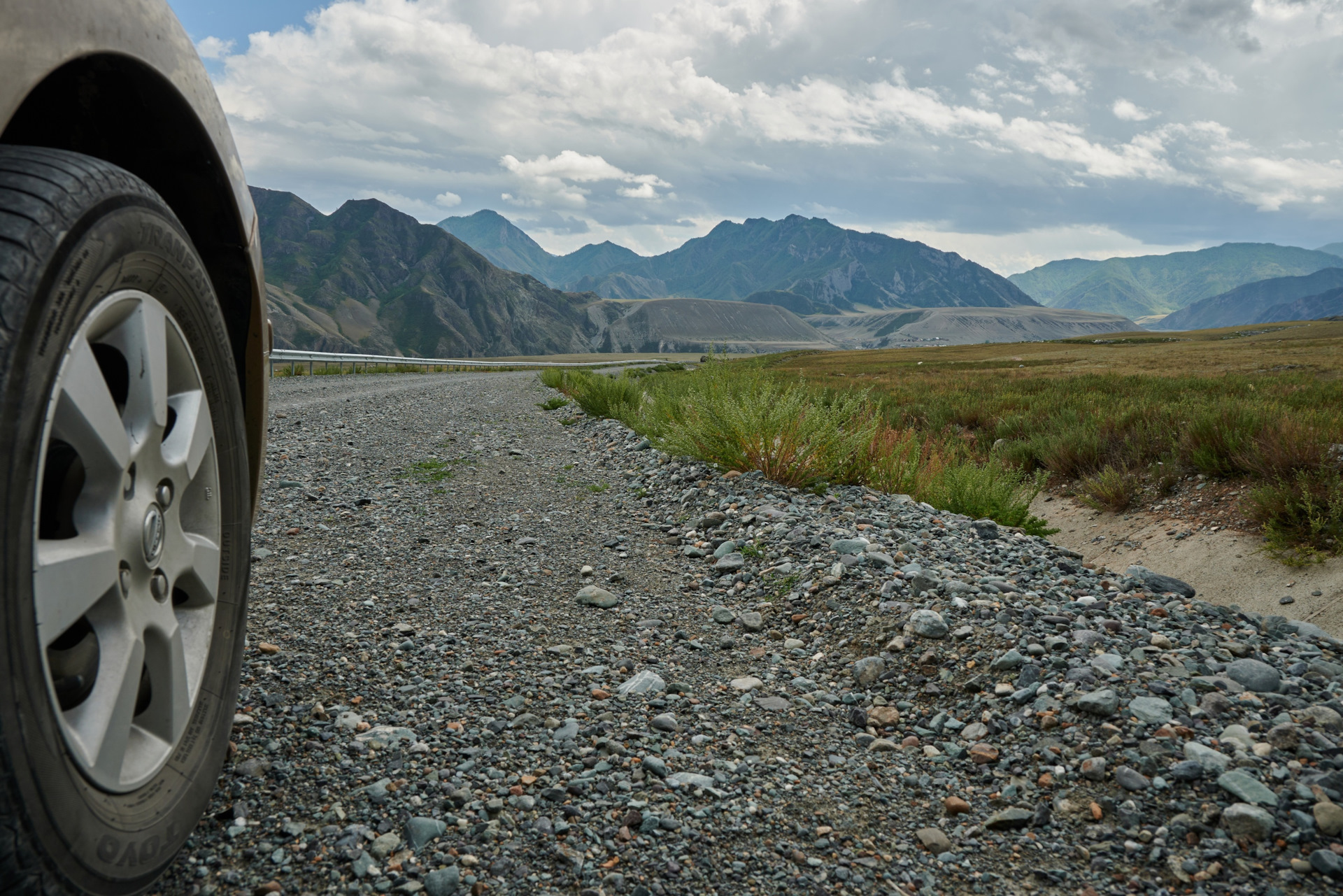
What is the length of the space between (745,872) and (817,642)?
173cm

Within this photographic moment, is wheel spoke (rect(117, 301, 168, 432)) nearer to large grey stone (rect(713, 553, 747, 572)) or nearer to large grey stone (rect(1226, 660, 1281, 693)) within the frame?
large grey stone (rect(713, 553, 747, 572))

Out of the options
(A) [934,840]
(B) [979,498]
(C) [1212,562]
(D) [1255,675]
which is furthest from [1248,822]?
(C) [1212,562]

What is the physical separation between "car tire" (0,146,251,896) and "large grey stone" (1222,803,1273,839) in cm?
267

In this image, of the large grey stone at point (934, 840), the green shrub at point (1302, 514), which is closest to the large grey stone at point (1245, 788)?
the large grey stone at point (934, 840)

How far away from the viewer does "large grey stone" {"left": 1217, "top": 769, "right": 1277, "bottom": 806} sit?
2100 mm

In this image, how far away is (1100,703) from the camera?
103 inches

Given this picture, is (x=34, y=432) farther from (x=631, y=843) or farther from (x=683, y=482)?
(x=683, y=482)

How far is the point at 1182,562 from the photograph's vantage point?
7035 mm

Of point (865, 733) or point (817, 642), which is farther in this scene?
point (817, 642)

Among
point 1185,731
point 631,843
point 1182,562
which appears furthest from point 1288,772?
point 1182,562

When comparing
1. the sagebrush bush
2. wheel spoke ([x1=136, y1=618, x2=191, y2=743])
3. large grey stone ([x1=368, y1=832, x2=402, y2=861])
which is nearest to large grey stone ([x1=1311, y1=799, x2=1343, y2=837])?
large grey stone ([x1=368, y1=832, x2=402, y2=861])

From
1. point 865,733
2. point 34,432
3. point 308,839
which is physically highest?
point 34,432

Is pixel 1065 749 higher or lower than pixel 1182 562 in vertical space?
higher

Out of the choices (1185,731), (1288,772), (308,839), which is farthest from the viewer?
(1185,731)
